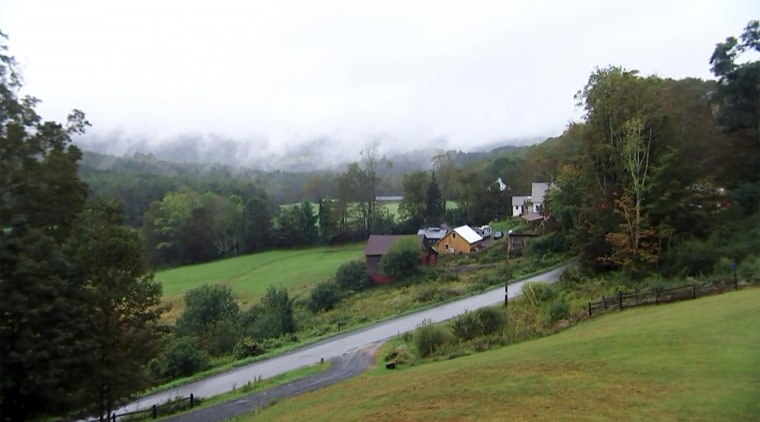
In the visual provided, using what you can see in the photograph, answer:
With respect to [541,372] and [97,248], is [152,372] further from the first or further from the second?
[541,372]

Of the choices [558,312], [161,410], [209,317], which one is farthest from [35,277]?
[209,317]

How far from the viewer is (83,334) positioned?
14.6 metres

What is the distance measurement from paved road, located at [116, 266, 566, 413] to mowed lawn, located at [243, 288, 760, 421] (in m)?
7.57

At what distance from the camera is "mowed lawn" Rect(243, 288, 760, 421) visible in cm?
1061

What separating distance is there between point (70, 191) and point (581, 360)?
1461cm

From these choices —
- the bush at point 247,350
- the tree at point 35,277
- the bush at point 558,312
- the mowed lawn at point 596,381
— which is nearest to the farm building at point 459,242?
the bush at point 247,350

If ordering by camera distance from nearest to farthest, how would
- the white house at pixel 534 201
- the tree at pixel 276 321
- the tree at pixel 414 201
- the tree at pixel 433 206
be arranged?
the tree at pixel 276 321
the white house at pixel 534 201
the tree at pixel 433 206
the tree at pixel 414 201

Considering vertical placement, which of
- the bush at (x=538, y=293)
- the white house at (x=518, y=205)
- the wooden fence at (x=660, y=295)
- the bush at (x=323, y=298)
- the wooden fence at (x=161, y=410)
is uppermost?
the white house at (x=518, y=205)

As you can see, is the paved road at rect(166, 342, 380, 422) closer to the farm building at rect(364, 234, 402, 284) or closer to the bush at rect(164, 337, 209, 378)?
the bush at rect(164, 337, 209, 378)

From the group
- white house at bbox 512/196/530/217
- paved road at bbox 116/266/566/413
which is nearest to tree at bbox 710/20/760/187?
paved road at bbox 116/266/566/413

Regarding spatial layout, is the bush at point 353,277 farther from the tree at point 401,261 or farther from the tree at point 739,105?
the tree at point 739,105

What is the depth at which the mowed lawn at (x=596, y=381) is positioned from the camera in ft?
34.8

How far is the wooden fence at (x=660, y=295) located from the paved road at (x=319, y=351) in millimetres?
7456

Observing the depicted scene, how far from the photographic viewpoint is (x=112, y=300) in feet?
53.2
